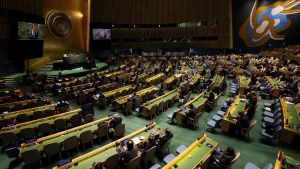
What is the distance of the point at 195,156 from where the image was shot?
665 centimetres

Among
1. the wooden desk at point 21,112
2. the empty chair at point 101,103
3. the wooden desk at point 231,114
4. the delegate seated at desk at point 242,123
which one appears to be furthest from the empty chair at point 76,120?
the delegate seated at desk at point 242,123

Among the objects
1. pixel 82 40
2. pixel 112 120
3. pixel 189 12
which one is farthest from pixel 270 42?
pixel 112 120

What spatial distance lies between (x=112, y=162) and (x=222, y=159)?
3394 millimetres

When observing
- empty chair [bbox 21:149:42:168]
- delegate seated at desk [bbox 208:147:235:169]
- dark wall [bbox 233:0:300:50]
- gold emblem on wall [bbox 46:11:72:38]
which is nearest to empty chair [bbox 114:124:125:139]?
empty chair [bbox 21:149:42:168]

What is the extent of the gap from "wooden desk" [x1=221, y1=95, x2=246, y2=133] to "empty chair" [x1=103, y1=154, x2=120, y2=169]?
557cm

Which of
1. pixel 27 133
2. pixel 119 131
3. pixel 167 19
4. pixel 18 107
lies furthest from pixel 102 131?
pixel 167 19

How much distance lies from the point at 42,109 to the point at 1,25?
11.3 m

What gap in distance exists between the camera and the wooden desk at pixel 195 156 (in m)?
6.10

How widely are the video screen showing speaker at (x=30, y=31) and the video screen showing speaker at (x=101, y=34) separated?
9546 millimetres

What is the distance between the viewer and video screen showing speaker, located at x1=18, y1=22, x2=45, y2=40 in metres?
17.6

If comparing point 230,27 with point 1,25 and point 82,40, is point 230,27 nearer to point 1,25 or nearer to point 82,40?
point 82,40

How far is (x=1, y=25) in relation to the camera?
17469 millimetres

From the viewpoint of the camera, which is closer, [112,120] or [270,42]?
[112,120]

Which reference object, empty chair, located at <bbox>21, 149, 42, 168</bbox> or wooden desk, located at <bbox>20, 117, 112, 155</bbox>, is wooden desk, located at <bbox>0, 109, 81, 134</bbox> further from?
empty chair, located at <bbox>21, 149, 42, 168</bbox>
